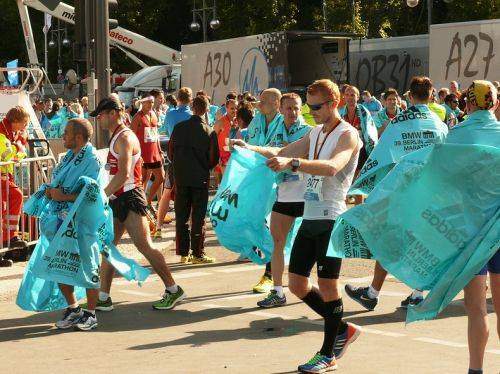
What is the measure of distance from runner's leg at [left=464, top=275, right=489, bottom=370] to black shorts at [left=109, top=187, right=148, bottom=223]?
3842mm

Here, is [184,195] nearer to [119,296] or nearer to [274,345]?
[119,296]

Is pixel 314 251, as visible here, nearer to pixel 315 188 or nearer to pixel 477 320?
pixel 315 188

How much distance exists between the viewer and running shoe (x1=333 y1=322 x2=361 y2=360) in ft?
25.6

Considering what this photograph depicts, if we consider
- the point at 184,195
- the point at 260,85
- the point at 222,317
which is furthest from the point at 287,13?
the point at 222,317

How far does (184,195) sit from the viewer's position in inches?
510

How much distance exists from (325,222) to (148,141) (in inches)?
346

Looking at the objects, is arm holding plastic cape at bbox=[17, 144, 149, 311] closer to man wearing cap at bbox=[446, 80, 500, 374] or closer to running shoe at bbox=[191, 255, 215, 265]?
man wearing cap at bbox=[446, 80, 500, 374]

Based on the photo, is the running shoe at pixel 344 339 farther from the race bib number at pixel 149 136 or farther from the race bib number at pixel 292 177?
the race bib number at pixel 149 136

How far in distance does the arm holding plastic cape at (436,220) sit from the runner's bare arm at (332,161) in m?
0.30

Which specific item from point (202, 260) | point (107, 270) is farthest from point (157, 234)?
point (107, 270)

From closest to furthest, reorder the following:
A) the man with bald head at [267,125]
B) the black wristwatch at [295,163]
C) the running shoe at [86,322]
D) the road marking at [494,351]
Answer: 1. the black wristwatch at [295,163]
2. the road marking at [494,351]
3. the running shoe at [86,322]
4. the man with bald head at [267,125]

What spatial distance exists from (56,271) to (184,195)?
408 cm

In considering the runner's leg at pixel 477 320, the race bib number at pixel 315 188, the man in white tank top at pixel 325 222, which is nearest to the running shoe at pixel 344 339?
the man in white tank top at pixel 325 222

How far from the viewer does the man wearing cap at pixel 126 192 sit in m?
9.56
